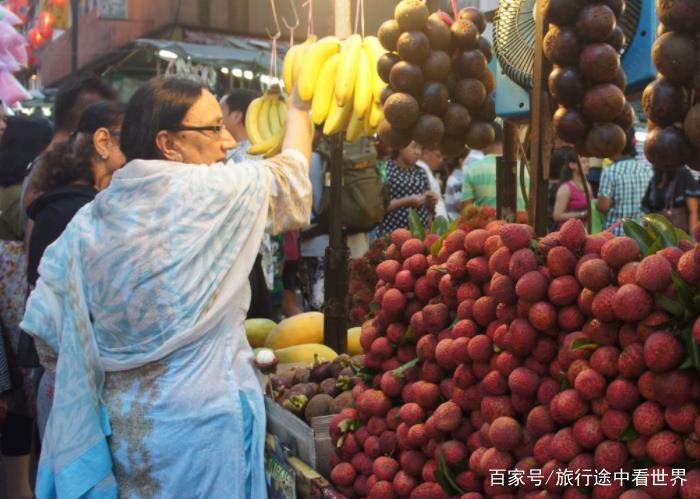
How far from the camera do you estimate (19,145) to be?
416cm

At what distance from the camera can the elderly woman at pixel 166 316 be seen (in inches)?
81.6

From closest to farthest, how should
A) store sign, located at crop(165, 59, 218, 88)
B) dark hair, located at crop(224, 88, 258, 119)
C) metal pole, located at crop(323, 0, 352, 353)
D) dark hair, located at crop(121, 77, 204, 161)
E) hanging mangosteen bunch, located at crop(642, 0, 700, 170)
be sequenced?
hanging mangosteen bunch, located at crop(642, 0, 700, 170) → dark hair, located at crop(121, 77, 204, 161) → metal pole, located at crop(323, 0, 352, 353) → dark hair, located at crop(224, 88, 258, 119) → store sign, located at crop(165, 59, 218, 88)

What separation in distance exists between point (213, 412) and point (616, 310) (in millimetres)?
1056

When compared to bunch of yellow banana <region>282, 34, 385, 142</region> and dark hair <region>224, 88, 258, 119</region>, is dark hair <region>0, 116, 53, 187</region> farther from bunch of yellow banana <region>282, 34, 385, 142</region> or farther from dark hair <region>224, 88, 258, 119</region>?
bunch of yellow banana <region>282, 34, 385, 142</region>

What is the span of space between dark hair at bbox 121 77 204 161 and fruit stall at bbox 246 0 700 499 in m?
0.56

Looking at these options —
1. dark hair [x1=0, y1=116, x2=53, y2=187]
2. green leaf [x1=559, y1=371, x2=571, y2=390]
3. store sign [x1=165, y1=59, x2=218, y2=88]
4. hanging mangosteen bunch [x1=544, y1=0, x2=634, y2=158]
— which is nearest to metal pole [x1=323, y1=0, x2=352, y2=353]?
hanging mangosteen bunch [x1=544, y1=0, x2=634, y2=158]

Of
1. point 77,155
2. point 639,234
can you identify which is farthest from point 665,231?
point 77,155

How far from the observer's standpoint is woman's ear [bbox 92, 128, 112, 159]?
2.99m

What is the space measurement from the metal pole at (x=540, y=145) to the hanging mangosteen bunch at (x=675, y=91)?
283 millimetres

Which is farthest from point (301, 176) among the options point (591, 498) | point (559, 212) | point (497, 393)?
point (559, 212)

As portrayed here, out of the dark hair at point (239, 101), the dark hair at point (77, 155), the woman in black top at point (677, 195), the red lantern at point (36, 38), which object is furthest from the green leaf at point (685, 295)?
the red lantern at point (36, 38)

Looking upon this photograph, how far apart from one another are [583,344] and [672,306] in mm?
191

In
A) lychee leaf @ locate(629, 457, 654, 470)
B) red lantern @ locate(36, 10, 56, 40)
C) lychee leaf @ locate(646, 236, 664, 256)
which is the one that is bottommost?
lychee leaf @ locate(629, 457, 654, 470)

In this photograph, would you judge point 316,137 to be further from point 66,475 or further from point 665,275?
point 665,275
